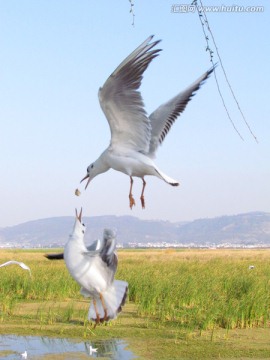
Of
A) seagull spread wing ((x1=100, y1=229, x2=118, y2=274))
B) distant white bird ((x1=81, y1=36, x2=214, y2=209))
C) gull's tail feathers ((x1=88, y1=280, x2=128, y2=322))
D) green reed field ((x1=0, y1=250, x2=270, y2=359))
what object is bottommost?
green reed field ((x1=0, y1=250, x2=270, y2=359))

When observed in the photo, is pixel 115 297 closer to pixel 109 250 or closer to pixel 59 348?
pixel 109 250

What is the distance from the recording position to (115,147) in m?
3.38

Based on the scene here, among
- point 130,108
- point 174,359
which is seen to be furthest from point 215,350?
point 130,108

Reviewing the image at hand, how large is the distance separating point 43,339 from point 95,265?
117 inches

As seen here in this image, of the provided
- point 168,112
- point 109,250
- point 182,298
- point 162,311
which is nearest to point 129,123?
point 168,112

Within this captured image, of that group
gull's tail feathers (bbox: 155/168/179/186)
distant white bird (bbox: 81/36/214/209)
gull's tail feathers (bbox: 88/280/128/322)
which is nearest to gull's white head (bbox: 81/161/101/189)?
distant white bird (bbox: 81/36/214/209)

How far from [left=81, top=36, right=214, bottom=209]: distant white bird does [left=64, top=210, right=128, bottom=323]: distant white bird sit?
1578 mm

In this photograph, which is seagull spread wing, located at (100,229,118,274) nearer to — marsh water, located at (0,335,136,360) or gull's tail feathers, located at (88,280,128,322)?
gull's tail feathers, located at (88,280,128,322)

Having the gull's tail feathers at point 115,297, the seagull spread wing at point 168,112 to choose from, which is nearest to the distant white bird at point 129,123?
the seagull spread wing at point 168,112

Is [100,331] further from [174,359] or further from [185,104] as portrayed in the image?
[185,104]

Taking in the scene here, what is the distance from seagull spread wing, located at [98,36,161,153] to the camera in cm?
339

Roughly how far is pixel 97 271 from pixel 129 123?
9.03 feet

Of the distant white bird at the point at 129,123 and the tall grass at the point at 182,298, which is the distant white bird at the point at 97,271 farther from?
the tall grass at the point at 182,298

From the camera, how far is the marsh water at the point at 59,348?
754 cm
